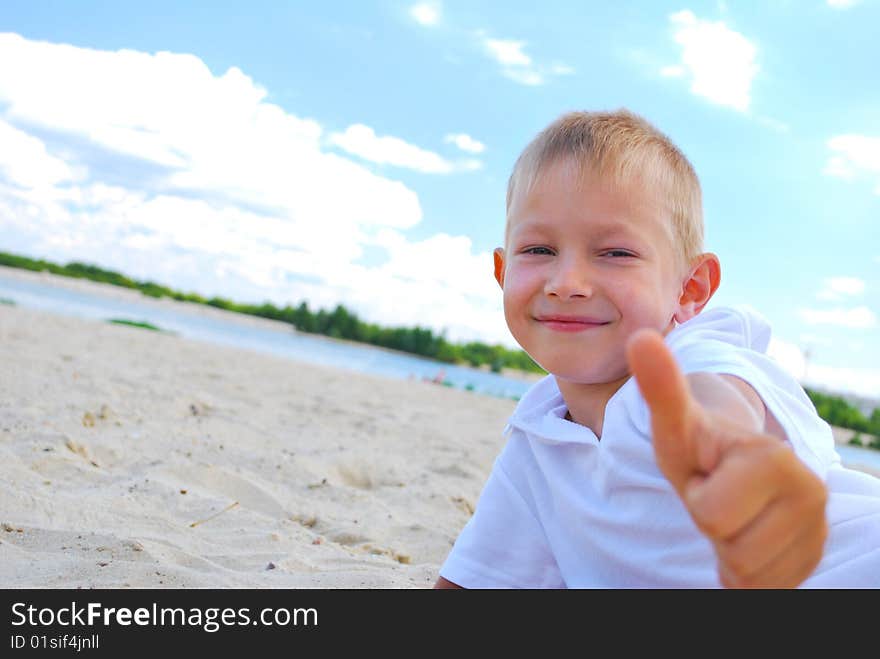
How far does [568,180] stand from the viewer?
1.52 metres

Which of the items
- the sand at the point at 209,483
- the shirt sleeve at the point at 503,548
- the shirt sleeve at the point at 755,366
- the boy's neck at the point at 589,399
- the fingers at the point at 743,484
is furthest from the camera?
the sand at the point at 209,483

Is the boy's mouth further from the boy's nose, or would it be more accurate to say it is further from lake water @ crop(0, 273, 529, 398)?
lake water @ crop(0, 273, 529, 398)

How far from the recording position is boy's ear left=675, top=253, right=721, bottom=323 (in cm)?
165

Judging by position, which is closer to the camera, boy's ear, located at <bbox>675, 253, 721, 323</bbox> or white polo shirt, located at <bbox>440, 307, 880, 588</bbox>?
white polo shirt, located at <bbox>440, 307, 880, 588</bbox>

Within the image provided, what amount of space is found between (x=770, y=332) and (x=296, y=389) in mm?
6344

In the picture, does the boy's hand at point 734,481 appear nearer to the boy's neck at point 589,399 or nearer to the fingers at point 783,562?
the fingers at point 783,562

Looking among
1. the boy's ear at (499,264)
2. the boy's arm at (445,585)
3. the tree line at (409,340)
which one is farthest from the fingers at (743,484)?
the tree line at (409,340)

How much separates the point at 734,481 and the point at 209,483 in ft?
8.92

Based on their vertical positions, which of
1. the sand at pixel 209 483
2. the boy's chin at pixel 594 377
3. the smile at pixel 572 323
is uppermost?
the smile at pixel 572 323

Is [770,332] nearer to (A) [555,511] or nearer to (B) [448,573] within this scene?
(A) [555,511]

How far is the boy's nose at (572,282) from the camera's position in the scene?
1.48 meters

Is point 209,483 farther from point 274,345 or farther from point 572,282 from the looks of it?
point 274,345

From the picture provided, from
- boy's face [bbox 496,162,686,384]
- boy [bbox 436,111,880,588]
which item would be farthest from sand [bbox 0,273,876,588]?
boy's face [bbox 496,162,686,384]

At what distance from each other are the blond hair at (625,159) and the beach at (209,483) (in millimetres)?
1229
